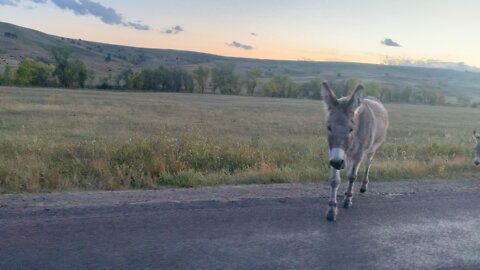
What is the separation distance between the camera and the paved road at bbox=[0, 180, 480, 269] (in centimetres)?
549

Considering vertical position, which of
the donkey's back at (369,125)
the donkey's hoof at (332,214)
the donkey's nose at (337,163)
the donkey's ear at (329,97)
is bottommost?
the donkey's hoof at (332,214)

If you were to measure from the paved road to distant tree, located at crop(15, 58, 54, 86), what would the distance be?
94.0m

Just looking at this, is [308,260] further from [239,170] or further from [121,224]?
[239,170]

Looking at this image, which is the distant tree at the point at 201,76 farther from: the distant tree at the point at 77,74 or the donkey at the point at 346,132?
the donkey at the point at 346,132

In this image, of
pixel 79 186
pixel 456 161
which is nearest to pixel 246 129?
pixel 456 161

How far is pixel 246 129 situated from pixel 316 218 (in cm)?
2748

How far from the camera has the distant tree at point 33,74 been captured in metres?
93.0

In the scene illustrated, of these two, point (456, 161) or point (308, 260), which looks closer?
point (308, 260)

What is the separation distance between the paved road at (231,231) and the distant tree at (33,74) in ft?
308

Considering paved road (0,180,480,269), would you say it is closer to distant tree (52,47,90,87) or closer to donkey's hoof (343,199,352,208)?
donkey's hoof (343,199,352,208)

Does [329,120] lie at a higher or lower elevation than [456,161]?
higher

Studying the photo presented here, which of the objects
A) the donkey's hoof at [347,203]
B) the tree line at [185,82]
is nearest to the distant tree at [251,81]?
the tree line at [185,82]

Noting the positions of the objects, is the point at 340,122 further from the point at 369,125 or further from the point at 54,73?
the point at 54,73

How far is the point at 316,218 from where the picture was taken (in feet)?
24.5
